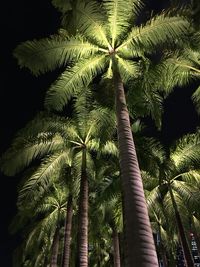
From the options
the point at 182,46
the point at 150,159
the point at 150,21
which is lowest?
the point at 150,159

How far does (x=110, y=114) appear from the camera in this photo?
14570 mm

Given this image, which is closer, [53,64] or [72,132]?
[53,64]

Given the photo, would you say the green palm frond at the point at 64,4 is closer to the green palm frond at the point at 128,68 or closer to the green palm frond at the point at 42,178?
the green palm frond at the point at 128,68

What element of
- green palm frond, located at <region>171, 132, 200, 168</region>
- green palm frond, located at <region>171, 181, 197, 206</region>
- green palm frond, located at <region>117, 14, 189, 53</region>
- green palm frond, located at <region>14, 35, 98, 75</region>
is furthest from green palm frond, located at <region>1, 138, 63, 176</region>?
green palm frond, located at <region>171, 181, 197, 206</region>

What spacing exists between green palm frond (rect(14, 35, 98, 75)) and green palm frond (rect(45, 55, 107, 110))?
369 mm

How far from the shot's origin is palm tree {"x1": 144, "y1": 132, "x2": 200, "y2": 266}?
1909cm

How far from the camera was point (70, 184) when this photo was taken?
1941 cm

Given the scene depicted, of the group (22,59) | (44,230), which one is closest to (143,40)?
(22,59)

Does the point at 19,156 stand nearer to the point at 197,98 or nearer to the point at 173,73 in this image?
the point at 173,73

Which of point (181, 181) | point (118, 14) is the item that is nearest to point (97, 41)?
point (118, 14)

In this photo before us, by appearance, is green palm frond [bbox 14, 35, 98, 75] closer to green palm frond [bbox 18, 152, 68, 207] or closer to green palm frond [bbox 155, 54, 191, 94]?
green palm frond [bbox 155, 54, 191, 94]

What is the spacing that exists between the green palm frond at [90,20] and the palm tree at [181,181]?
883cm

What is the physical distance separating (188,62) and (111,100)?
3741 millimetres

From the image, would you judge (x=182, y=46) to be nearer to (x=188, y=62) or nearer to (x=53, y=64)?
(x=188, y=62)
